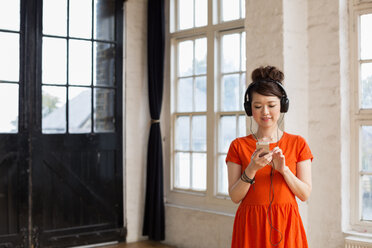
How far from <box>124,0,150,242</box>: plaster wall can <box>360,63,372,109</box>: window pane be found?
116 inches

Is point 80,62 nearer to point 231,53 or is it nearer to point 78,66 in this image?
point 78,66

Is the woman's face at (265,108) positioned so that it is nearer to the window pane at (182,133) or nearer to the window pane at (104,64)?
the window pane at (182,133)

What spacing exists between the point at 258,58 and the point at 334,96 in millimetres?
812

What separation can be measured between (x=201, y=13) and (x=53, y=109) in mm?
2176

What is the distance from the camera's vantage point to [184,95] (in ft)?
19.8

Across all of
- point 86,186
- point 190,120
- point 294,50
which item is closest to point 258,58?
point 294,50

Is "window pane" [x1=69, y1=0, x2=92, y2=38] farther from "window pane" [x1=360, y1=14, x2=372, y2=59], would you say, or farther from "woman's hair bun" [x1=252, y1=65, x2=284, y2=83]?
"woman's hair bun" [x1=252, y1=65, x2=284, y2=83]

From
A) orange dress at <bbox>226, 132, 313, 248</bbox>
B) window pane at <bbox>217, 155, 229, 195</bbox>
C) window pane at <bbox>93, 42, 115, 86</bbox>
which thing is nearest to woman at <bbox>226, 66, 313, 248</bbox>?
orange dress at <bbox>226, 132, 313, 248</bbox>

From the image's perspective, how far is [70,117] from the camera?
5.61m

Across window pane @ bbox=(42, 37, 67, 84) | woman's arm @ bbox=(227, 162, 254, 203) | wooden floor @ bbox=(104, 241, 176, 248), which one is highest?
window pane @ bbox=(42, 37, 67, 84)

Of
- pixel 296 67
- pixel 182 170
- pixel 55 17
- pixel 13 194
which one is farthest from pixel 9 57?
pixel 296 67

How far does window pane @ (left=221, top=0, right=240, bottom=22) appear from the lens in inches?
208

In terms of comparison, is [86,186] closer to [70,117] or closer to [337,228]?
[70,117]

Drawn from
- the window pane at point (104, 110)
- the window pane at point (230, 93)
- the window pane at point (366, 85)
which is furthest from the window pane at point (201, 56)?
the window pane at point (366, 85)
